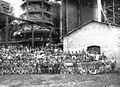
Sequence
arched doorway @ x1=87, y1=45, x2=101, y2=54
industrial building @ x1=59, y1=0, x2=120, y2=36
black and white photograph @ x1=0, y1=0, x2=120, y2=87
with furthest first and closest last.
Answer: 1. industrial building @ x1=59, y1=0, x2=120, y2=36
2. arched doorway @ x1=87, y1=45, x2=101, y2=54
3. black and white photograph @ x1=0, y1=0, x2=120, y2=87

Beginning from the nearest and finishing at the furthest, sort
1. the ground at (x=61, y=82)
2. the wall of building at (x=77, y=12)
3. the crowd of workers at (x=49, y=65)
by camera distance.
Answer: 1. the ground at (x=61, y=82)
2. the crowd of workers at (x=49, y=65)
3. the wall of building at (x=77, y=12)

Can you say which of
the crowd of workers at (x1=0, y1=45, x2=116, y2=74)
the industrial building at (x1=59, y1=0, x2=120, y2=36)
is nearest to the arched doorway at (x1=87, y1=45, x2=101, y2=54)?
the crowd of workers at (x1=0, y1=45, x2=116, y2=74)

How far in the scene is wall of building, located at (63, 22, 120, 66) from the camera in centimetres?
1530

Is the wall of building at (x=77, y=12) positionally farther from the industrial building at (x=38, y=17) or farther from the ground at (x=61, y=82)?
the ground at (x=61, y=82)

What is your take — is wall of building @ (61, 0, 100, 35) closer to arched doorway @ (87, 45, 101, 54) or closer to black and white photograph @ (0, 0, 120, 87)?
black and white photograph @ (0, 0, 120, 87)

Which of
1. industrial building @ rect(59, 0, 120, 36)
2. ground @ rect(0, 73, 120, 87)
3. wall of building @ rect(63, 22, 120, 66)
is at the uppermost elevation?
industrial building @ rect(59, 0, 120, 36)

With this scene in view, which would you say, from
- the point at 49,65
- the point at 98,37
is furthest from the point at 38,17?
the point at 49,65

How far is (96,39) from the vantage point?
16203 mm

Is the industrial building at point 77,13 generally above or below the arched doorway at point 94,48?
above

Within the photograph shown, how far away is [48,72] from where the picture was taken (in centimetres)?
1292

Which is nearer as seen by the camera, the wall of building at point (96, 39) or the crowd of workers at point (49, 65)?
the crowd of workers at point (49, 65)

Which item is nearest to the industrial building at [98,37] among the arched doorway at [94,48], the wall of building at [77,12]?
the arched doorway at [94,48]

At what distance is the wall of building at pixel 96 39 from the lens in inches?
602

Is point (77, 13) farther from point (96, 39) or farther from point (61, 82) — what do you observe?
point (61, 82)
